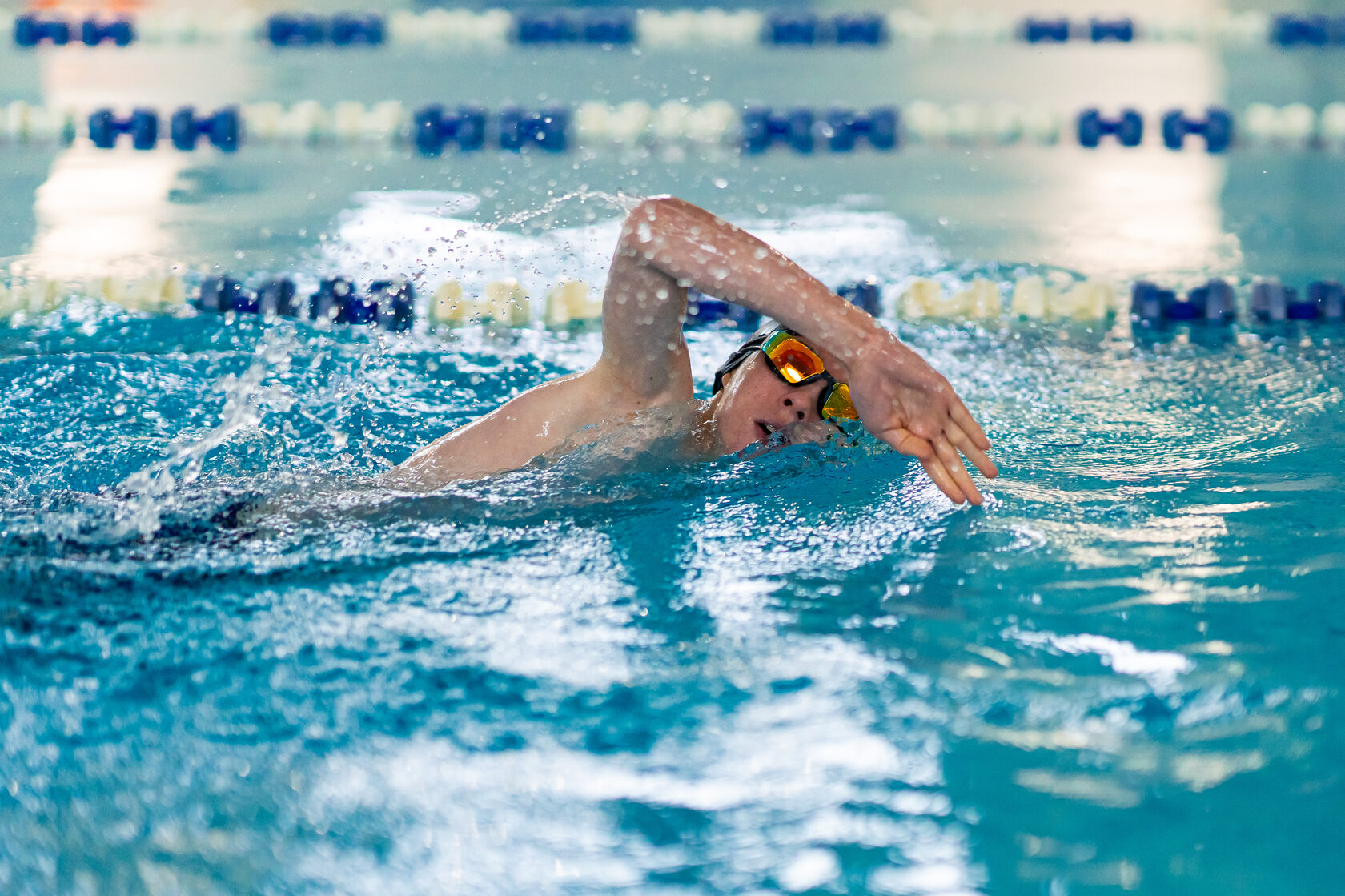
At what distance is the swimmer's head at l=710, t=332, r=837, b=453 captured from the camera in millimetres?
2242

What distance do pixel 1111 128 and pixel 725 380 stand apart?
392 centimetres

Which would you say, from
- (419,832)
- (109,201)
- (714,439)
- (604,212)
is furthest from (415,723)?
(109,201)

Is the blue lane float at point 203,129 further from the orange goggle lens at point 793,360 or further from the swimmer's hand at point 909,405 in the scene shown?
the swimmer's hand at point 909,405

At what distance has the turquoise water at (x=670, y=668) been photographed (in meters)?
1.44

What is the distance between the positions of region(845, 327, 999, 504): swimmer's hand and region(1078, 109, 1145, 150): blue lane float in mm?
4218

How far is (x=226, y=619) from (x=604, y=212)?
10.6 ft

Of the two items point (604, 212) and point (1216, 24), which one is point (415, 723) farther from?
point (1216, 24)

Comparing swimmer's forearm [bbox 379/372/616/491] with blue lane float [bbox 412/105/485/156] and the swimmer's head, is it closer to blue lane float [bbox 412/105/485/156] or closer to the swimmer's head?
the swimmer's head

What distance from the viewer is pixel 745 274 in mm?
1871

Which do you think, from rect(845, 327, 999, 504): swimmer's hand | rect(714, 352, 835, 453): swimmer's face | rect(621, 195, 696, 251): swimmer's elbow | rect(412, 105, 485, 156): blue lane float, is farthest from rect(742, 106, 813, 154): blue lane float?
rect(845, 327, 999, 504): swimmer's hand

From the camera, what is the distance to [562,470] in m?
2.25

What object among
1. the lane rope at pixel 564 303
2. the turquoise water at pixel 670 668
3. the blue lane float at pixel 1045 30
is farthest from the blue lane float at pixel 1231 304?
the blue lane float at pixel 1045 30

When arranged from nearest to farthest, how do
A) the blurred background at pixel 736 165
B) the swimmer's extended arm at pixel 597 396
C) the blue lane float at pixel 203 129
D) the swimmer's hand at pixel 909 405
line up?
1. the swimmer's hand at pixel 909 405
2. the swimmer's extended arm at pixel 597 396
3. the blurred background at pixel 736 165
4. the blue lane float at pixel 203 129

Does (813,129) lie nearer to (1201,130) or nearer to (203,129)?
(1201,130)
